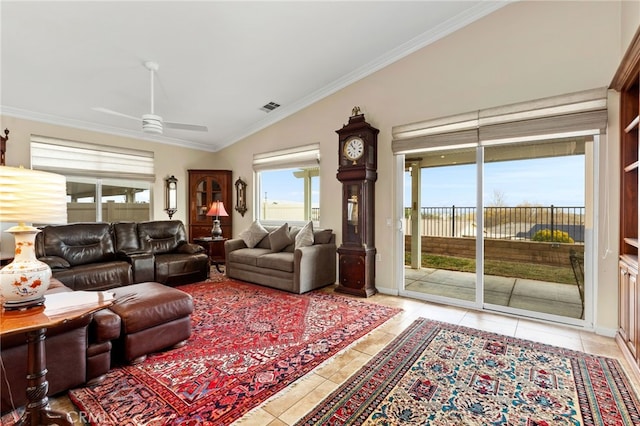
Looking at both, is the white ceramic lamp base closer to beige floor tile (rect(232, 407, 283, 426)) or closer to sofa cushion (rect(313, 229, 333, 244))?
beige floor tile (rect(232, 407, 283, 426))

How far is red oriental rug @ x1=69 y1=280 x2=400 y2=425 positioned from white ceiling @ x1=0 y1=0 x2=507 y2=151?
120 inches

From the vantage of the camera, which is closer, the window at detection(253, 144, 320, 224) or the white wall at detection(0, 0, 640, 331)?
the white wall at detection(0, 0, 640, 331)

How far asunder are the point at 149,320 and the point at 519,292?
13.2ft

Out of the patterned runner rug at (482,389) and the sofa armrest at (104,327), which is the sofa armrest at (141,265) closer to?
the sofa armrest at (104,327)

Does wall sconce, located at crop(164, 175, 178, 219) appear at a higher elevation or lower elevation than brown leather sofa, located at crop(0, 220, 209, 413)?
higher

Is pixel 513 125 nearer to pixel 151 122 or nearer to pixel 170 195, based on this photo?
pixel 151 122

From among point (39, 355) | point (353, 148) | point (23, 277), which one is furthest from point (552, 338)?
point (23, 277)

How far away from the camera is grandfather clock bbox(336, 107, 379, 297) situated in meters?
4.20

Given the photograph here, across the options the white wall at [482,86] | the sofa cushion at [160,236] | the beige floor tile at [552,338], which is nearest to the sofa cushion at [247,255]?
the sofa cushion at [160,236]

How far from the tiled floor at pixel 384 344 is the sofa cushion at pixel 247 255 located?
1877 millimetres

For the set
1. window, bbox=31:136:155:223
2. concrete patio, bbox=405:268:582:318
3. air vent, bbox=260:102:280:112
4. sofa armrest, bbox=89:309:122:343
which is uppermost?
air vent, bbox=260:102:280:112

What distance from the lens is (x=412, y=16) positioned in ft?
11.5

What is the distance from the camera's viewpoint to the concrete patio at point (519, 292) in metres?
3.32

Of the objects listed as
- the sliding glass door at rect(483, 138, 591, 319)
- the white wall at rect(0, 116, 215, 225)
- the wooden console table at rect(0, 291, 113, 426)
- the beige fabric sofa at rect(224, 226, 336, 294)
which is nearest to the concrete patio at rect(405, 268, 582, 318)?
the sliding glass door at rect(483, 138, 591, 319)
